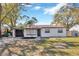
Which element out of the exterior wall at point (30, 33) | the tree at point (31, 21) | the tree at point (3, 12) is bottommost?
the exterior wall at point (30, 33)

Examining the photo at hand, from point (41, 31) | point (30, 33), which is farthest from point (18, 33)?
point (41, 31)

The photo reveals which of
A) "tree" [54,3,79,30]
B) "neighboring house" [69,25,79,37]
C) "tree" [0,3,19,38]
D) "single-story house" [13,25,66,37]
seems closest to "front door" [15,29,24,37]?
"single-story house" [13,25,66,37]

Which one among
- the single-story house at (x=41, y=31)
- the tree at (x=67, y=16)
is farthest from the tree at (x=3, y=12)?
the tree at (x=67, y=16)

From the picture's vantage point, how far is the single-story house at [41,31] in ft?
7.59

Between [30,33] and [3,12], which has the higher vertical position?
[3,12]

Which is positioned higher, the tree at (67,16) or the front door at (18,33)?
the tree at (67,16)

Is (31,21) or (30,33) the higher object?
(31,21)

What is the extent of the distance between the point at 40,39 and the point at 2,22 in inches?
15.1

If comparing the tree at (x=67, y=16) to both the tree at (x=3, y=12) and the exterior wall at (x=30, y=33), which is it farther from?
the tree at (x=3, y=12)

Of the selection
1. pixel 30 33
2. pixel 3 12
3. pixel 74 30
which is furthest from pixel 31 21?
pixel 74 30

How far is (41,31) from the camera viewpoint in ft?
7.63

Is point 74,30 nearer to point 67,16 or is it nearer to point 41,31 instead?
point 67,16

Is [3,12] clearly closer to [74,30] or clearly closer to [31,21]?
[31,21]

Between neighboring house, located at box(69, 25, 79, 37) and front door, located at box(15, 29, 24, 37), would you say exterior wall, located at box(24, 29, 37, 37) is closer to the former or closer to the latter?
front door, located at box(15, 29, 24, 37)
